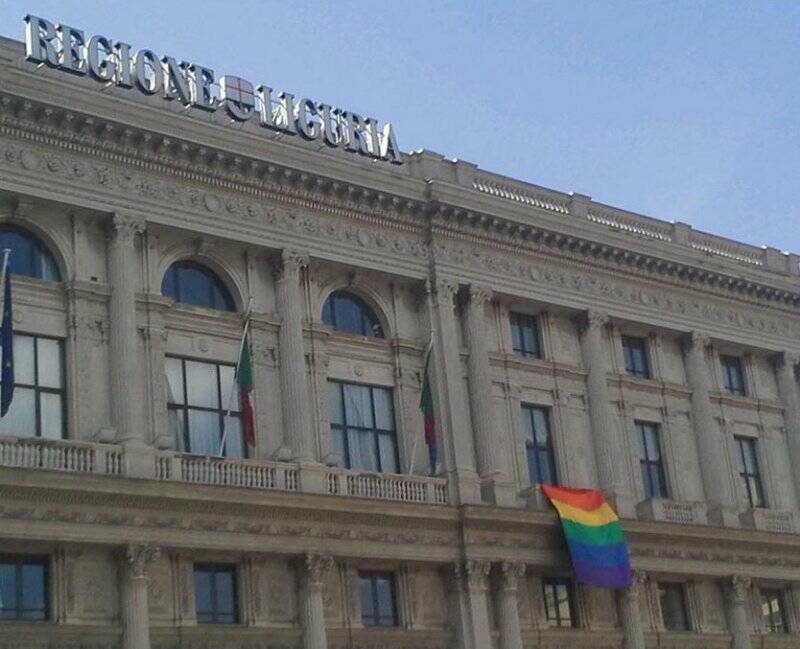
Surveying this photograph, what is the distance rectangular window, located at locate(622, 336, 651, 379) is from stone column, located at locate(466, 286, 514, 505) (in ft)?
22.9

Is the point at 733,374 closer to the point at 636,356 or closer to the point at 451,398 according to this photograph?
the point at 636,356

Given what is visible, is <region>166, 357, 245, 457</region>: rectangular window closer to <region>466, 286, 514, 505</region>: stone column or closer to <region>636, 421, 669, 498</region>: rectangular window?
<region>466, 286, 514, 505</region>: stone column

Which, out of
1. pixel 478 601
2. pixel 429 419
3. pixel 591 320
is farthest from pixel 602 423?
pixel 478 601

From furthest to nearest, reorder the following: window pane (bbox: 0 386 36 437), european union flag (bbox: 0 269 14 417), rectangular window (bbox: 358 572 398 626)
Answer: rectangular window (bbox: 358 572 398 626) → window pane (bbox: 0 386 36 437) → european union flag (bbox: 0 269 14 417)

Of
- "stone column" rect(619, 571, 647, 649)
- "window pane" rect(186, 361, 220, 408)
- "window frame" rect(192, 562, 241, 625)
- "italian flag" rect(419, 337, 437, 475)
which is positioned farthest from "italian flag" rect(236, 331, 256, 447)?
"stone column" rect(619, 571, 647, 649)

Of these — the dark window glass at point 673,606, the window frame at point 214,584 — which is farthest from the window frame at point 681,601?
the window frame at point 214,584

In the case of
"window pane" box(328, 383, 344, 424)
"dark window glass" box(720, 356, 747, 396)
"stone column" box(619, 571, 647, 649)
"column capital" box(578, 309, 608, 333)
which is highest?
"column capital" box(578, 309, 608, 333)

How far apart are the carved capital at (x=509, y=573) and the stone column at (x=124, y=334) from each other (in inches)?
448

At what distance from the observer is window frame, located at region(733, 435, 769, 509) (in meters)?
50.2

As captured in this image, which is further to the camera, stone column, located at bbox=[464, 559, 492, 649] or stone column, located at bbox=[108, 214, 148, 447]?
stone column, located at bbox=[464, 559, 492, 649]

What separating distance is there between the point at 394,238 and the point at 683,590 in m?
15.1

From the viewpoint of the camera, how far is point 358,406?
4106 centimetres

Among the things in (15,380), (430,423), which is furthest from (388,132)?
(15,380)

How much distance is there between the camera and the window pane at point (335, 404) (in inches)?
1586
